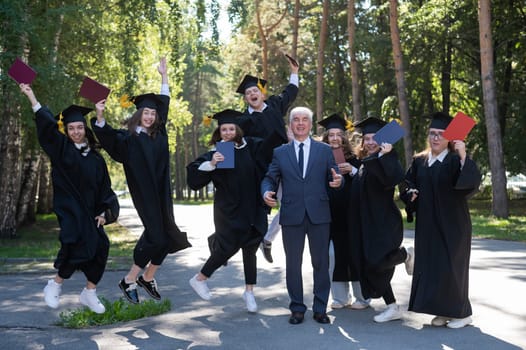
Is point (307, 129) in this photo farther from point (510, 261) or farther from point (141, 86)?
point (141, 86)

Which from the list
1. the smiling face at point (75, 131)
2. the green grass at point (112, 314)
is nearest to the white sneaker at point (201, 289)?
the green grass at point (112, 314)

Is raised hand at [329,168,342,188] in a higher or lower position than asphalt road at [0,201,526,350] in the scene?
higher

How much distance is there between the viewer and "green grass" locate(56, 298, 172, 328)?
7.28 metres

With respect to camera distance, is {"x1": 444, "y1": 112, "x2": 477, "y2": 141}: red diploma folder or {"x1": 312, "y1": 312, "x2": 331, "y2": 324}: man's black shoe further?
{"x1": 312, "y1": 312, "x2": 331, "y2": 324}: man's black shoe

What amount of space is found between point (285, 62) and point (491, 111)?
17.8 metres

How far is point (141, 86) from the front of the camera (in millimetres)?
26062

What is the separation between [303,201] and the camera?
7.38 m

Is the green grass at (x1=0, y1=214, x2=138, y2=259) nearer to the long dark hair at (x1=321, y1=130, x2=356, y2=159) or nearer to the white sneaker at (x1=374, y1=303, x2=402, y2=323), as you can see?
the long dark hair at (x1=321, y1=130, x2=356, y2=159)

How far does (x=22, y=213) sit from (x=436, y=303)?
61.6 ft

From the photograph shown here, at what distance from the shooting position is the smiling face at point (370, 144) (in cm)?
779

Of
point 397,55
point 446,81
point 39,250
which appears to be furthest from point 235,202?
point 446,81

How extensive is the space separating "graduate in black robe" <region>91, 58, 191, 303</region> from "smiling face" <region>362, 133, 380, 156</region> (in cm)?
229

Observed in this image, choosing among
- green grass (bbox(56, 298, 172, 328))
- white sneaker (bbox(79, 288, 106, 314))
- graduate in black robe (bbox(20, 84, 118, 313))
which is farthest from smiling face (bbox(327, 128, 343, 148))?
white sneaker (bbox(79, 288, 106, 314))

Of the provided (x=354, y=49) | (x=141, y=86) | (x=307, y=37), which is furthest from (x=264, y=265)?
(x=307, y=37)
